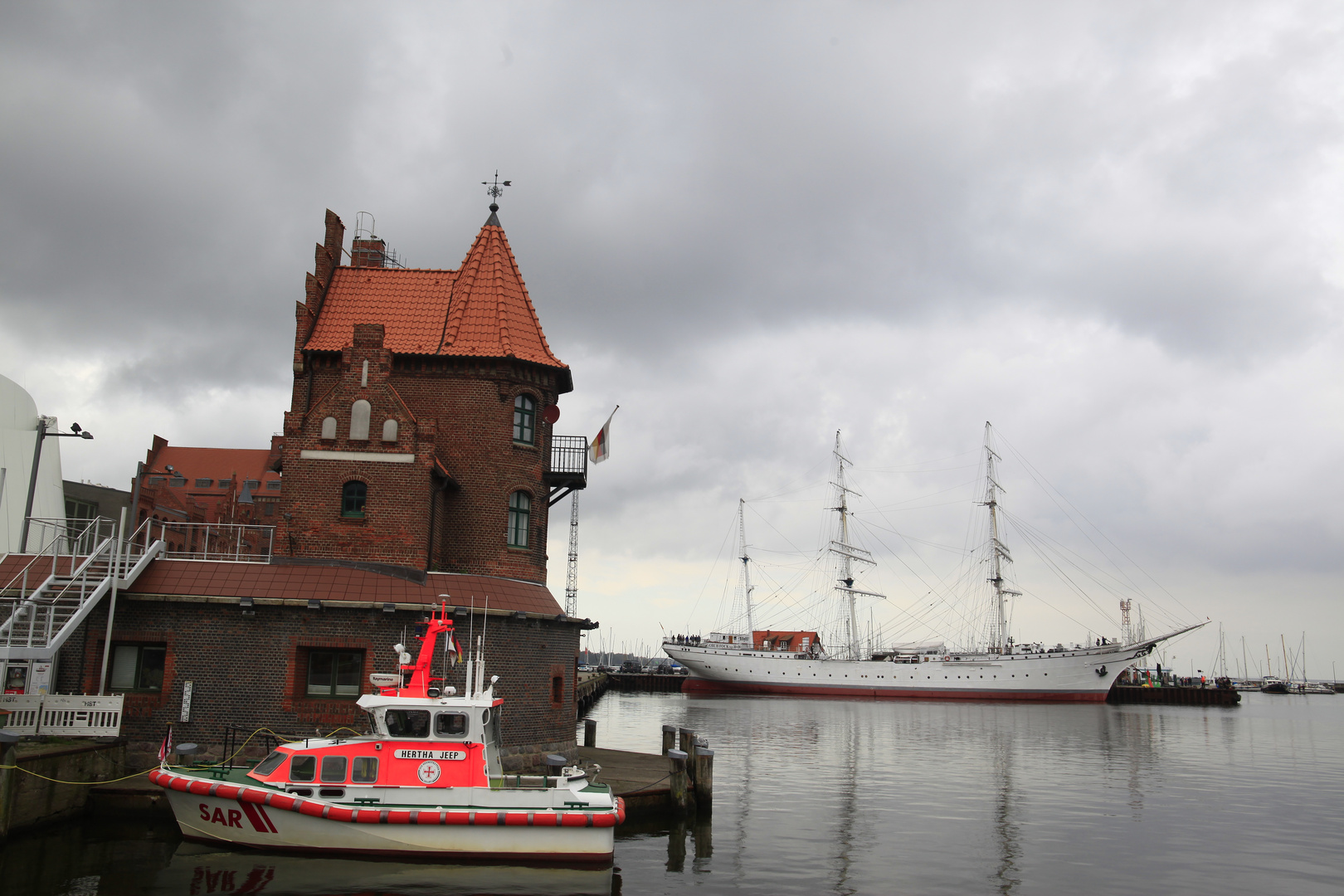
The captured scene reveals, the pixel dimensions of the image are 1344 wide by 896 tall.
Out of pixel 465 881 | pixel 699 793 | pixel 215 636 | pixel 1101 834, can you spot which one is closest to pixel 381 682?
pixel 465 881

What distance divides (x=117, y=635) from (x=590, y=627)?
43.3 ft

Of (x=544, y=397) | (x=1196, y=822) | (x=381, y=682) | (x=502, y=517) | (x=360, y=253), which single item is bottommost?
(x=1196, y=822)

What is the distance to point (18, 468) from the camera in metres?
56.0

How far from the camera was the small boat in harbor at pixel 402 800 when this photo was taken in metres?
16.9

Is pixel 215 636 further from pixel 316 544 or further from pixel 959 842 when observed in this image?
pixel 959 842

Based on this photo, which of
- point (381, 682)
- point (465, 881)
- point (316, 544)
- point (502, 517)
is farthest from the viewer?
point (502, 517)

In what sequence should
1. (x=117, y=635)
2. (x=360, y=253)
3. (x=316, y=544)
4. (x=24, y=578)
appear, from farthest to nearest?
(x=360, y=253) < (x=316, y=544) < (x=117, y=635) < (x=24, y=578)

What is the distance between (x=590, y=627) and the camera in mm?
29984

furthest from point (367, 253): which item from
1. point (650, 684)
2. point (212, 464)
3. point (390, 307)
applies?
point (650, 684)

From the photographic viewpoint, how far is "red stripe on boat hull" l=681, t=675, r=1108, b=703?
90562 millimetres

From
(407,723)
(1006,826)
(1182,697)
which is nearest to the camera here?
(407,723)

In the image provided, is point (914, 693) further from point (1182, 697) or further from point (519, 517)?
point (519, 517)

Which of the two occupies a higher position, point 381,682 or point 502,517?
point 502,517

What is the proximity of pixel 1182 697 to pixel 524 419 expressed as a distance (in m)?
88.2
